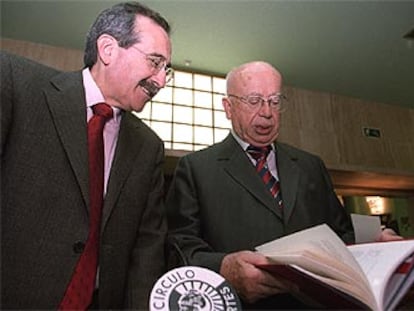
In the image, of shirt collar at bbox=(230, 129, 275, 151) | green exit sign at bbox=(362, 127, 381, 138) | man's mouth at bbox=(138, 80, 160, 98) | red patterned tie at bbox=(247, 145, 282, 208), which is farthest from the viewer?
green exit sign at bbox=(362, 127, 381, 138)

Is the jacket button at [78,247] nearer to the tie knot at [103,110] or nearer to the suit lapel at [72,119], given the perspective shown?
the suit lapel at [72,119]

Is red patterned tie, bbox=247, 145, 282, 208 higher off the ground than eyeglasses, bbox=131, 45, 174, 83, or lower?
lower

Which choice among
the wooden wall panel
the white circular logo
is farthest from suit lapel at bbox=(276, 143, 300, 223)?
the wooden wall panel

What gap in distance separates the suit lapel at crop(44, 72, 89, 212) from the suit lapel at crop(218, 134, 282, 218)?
1.67ft

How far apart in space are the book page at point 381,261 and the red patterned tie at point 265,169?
47cm

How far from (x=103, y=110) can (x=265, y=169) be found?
0.58 meters

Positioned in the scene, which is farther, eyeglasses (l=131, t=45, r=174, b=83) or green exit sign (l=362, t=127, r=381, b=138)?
green exit sign (l=362, t=127, r=381, b=138)

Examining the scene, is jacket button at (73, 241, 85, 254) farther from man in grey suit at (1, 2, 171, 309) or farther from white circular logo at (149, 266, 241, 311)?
white circular logo at (149, 266, 241, 311)

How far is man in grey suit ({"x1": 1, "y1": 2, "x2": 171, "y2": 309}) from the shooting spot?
69 cm

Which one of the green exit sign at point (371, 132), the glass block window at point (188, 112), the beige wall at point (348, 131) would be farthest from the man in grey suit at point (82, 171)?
the green exit sign at point (371, 132)

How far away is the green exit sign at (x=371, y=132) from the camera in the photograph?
348 cm

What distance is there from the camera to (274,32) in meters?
2.45

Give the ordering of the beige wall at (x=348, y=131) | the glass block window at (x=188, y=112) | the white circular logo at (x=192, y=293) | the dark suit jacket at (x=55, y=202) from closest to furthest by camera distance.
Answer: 1. the white circular logo at (x=192, y=293)
2. the dark suit jacket at (x=55, y=202)
3. the glass block window at (x=188, y=112)
4. the beige wall at (x=348, y=131)

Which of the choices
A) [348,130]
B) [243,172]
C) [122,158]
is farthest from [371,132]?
[122,158]
